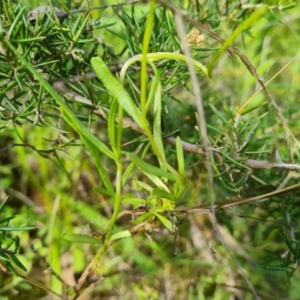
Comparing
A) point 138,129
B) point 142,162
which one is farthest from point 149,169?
point 138,129

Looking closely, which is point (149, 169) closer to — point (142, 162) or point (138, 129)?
point (142, 162)

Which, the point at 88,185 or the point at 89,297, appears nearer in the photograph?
the point at 89,297

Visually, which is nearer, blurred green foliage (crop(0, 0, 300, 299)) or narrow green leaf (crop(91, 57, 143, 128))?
narrow green leaf (crop(91, 57, 143, 128))

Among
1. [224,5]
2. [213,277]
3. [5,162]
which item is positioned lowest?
[213,277]

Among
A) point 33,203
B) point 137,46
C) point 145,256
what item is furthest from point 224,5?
point 33,203

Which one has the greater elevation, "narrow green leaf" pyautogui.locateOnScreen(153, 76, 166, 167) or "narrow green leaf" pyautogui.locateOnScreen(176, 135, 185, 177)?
"narrow green leaf" pyautogui.locateOnScreen(153, 76, 166, 167)

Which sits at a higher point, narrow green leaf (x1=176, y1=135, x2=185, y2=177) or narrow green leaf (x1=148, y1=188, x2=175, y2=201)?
narrow green leaf (x1=176, y1=135, x2=185, y2=177)

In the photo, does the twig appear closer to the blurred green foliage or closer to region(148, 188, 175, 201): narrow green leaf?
the blurred green foliage

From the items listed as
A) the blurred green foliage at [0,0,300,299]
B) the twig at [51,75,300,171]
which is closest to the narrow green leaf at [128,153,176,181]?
the blurred green foliage at [0,0,300,299]

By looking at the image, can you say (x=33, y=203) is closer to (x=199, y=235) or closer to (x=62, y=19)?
(x=199, y=235)

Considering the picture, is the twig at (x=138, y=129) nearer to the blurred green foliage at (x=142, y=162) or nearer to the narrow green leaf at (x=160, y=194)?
the blurred green foliage at (x=142, y=162)

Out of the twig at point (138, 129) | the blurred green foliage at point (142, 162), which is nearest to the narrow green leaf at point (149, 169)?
the blurred green foliage at point (142, 162)
